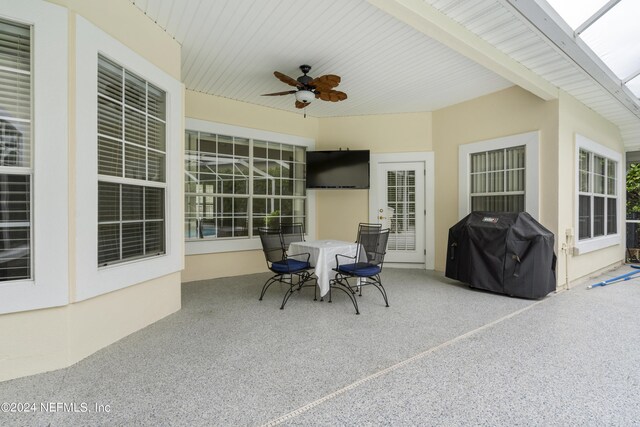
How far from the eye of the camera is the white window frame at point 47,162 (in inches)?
88.1

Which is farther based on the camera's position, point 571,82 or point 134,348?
point 571,82

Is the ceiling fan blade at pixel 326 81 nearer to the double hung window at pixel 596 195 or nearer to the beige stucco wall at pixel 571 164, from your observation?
the beige stucco wall at pixel 571 164

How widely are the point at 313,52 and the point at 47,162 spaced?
296cm

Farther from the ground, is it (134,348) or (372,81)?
(372,81)

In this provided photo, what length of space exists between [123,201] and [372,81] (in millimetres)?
3686

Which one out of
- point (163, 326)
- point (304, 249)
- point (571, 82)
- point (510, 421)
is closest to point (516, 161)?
point (571, 82)

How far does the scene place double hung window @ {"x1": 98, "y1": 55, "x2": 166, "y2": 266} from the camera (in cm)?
278

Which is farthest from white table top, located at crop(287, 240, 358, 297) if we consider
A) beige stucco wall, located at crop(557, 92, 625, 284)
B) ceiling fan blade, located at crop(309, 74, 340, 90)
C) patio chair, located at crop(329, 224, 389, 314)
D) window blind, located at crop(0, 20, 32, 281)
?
beige stucco wall, located at crop(557, 92, 625, 284)

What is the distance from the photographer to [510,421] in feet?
5.84

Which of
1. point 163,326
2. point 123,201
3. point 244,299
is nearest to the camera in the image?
point 123,201

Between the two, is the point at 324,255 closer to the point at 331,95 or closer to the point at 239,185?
the point at 331,95

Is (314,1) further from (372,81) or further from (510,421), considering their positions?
(510,421)

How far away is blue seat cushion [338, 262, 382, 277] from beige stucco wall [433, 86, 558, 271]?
102 inches

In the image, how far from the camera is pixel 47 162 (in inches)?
90.4
